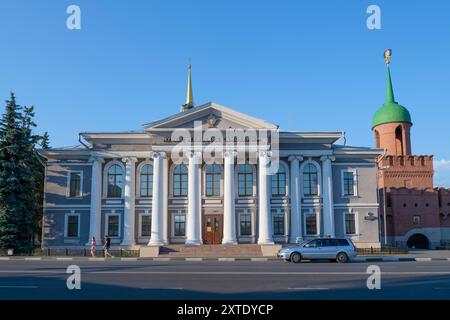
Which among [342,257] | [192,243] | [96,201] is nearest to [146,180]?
[96,201]

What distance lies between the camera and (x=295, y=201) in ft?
120

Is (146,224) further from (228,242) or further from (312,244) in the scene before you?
(312,244)

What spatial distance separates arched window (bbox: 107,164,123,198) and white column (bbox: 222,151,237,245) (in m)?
9.24

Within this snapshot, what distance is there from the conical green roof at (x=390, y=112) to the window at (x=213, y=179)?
27.2 metres

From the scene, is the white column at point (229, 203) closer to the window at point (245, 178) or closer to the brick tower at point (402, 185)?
the window at point (245, 178)

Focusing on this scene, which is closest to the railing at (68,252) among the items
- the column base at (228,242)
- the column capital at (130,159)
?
the column base at (228,242)

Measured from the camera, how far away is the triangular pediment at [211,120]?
35469mm

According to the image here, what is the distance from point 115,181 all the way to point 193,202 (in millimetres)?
7653

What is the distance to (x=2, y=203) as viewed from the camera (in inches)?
1372

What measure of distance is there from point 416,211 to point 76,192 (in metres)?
35.3

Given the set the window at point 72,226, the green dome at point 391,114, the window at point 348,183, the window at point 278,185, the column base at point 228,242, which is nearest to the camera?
the column base at point 228,242

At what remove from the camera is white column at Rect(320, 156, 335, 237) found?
3631cm
